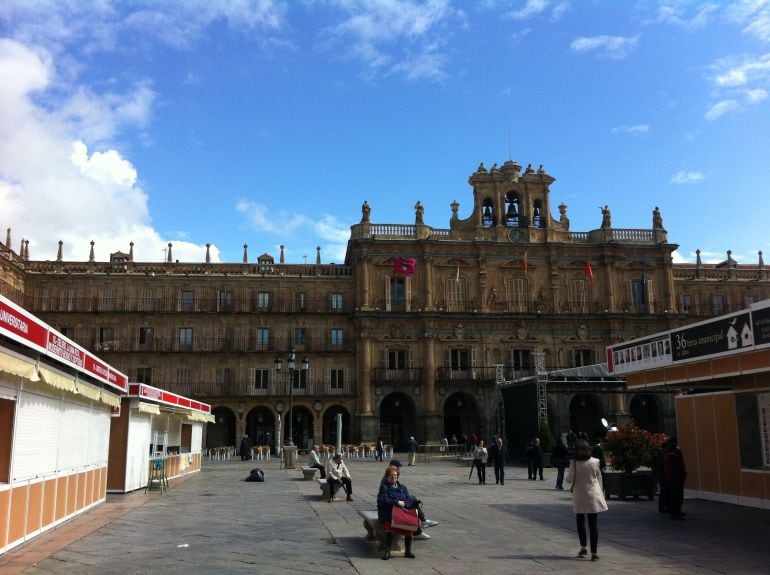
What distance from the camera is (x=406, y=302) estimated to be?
163ft

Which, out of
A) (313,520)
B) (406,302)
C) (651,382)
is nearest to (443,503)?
(313,520)

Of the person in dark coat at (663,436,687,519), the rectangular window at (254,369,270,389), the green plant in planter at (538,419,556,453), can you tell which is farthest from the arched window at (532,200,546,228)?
the person in dark coat at (663,436,687,519)

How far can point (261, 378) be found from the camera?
49.0 m

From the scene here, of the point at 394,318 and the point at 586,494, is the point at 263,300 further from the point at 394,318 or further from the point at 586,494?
the point at 586,494

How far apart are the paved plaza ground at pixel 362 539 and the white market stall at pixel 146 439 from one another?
862 mm

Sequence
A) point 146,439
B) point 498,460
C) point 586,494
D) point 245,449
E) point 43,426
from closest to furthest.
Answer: point 586,494, point 43,426, point 146,439, point 498,460, point 245,449

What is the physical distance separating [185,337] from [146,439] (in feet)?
96.0

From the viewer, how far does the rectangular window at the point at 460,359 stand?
49156 millimetres

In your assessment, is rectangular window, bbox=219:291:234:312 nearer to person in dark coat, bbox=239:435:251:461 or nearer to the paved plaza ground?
person in dark coat, bbox=239:435:251:461

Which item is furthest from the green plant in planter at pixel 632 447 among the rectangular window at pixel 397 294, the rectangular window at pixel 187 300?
the rectangular window at pixel 187 300

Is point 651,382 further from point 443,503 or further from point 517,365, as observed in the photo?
point 517,365

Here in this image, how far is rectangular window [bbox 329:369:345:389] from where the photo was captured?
49156 millimetres

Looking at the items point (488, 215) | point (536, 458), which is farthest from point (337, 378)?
point (536, 458)

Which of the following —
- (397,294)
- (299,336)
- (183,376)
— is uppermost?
(397,294)
